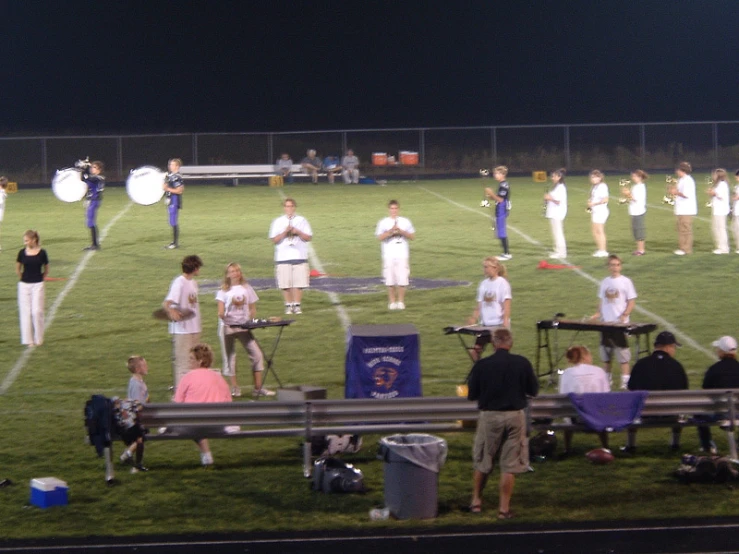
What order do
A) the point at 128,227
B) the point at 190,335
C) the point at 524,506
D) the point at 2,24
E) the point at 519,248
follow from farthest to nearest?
the point at 2,24 → the point at 128,227 → the point at 519,248 → the point at 190,335 → the point at 524,506

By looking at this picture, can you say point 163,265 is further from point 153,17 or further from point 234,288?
point 153,17

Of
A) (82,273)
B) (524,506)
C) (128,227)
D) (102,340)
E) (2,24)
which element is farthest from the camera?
(2,24)

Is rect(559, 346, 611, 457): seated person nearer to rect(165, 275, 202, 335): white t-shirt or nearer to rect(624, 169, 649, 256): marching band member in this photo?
rect(165, 275, 202, 335): white t-shirt

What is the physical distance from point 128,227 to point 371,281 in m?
10.9

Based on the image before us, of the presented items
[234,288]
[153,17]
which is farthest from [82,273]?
[153,17]

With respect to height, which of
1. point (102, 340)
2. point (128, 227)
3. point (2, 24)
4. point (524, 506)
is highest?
point (2, 24)

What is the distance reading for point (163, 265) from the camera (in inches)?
912

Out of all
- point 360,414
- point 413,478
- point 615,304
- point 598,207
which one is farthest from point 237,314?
point 598,207

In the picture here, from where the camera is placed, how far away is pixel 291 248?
17734 millimetres

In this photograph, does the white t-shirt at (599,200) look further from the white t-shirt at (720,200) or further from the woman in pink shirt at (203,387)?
the woman in pink shirt at (203,387)

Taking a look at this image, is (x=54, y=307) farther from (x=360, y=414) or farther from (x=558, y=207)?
(x=360, y=414)

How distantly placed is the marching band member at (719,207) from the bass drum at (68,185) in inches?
576

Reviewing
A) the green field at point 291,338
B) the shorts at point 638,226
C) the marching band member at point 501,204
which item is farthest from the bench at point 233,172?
the shorts at point 638,226

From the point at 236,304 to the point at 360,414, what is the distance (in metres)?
3.22
